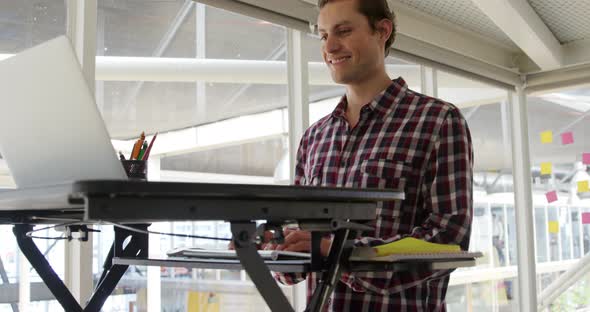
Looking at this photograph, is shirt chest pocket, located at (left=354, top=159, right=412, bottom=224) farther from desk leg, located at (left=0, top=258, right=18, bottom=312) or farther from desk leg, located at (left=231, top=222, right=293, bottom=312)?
desk leg, located at (left=0, top=258, right=18, bottom=312)

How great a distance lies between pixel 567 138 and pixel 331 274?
4313mm

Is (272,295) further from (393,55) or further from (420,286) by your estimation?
(393,55)

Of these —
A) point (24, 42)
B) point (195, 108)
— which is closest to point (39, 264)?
point (24, 42)

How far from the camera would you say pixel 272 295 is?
977 mm

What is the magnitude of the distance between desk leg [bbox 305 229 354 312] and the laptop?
33 cm

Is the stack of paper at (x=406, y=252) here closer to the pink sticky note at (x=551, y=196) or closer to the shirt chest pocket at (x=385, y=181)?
the shirt chest pocket at (x=385, y=181)

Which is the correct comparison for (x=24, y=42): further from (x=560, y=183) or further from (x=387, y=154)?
(x=560, y=183)

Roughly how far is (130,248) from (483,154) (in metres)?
3.73

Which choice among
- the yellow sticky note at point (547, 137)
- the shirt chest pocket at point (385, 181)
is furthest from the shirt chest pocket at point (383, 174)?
the yellow sticky note at point (547, 137)

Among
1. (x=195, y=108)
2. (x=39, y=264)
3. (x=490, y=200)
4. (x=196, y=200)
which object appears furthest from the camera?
(x=490, y=200)

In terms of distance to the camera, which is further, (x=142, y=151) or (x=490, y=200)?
(x=490, y=200)

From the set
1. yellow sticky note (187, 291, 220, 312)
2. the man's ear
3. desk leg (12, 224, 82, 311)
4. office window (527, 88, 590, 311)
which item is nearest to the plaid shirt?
the man's ear

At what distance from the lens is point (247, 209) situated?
37.3 inches

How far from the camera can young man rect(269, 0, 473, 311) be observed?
138cm
